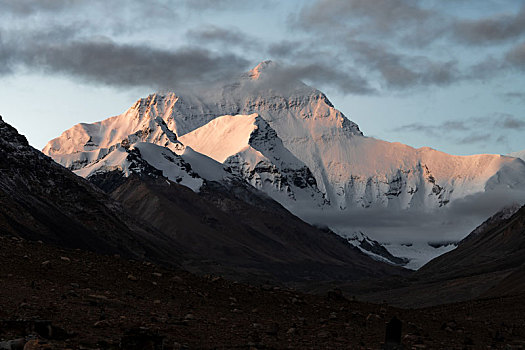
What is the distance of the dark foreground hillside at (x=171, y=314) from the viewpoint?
24047mm

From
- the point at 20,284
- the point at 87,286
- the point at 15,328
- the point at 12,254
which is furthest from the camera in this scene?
the point at 12,254

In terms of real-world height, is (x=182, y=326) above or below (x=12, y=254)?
below

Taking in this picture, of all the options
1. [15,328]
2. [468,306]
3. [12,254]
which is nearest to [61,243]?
[468,306]

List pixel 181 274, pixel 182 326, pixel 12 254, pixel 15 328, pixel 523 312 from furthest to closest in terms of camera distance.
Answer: pixel 523 312 < pixel 181 274 < pixel 12 254 < pixel 182 326 < pixel 15 328

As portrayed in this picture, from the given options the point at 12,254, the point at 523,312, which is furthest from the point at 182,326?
the point at 523,312

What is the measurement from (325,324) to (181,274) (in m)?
8.93

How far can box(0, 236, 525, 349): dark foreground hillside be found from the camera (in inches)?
947

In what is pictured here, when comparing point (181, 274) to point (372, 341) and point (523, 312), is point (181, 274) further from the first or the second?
point (523, 312)

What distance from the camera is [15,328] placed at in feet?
75.7

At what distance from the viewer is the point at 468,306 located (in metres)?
51.6

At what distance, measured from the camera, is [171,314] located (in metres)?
29.0

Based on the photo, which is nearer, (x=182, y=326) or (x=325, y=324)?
(x=182, y=326)

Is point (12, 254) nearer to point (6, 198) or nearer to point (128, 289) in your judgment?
point (128, 289)

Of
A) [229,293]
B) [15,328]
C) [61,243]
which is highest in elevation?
[61,243]
